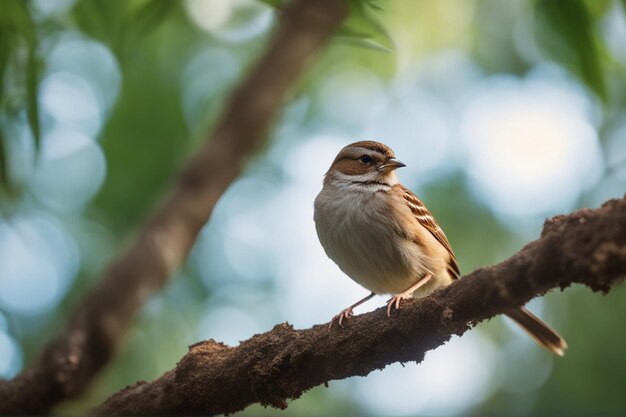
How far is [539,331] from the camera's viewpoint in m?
5.96

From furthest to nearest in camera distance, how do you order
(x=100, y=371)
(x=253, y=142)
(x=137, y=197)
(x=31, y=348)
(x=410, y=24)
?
(x=410, y=24)
(x=137, y=197)
(x=31, y=348)
(x=253, y=142)
(x=100, y=371)

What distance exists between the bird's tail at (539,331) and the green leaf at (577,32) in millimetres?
2753

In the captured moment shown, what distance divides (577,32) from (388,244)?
9.63 feet

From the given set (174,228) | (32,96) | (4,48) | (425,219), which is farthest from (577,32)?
(174,228)

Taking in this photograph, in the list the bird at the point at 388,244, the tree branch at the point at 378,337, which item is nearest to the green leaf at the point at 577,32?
the tree branch at the point at 378,337

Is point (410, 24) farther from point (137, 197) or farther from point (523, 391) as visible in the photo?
point (523, 391)

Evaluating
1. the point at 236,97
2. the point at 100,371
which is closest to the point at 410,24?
the point at 236,97

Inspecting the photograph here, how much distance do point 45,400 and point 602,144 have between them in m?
8.64

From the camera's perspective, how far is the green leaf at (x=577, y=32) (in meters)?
3.28

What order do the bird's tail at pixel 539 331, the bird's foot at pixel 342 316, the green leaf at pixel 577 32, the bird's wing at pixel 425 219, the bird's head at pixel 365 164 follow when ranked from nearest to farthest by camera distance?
the green leaf at pixel 577 32, the bird's foot at pixel 342 316, the bird's tail at pixel 539 331, the bird's wing at pixel 425 219, the bird's head at pixel 365 164

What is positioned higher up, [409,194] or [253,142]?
[253,142]

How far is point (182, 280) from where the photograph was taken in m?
11.4

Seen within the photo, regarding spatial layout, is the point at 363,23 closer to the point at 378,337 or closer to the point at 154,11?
the point at 154,11

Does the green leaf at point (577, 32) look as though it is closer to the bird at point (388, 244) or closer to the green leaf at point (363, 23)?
the green leaf at point (363, 23)
